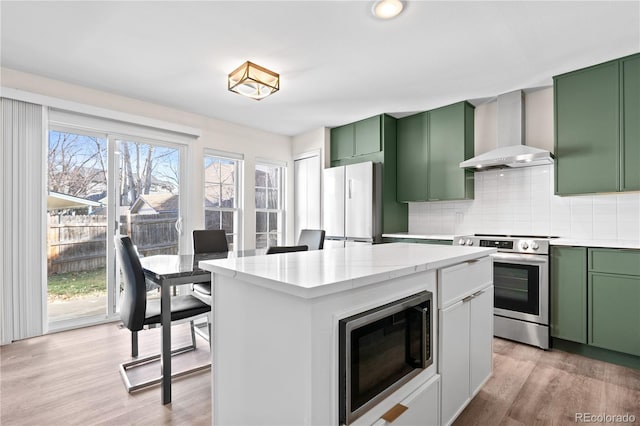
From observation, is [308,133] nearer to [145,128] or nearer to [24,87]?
[145,128]

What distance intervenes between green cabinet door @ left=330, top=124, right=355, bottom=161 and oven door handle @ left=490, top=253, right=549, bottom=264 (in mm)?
2330

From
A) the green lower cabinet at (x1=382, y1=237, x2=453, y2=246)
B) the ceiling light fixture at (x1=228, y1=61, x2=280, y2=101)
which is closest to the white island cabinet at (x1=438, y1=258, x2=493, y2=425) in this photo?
the green lower cabinet at (x1=382, y1=237, x2=453, y2=246)

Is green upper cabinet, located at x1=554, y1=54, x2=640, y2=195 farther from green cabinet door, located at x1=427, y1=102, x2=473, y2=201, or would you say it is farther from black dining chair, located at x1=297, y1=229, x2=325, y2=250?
black dining chair, located at x1=297, y1=229, x2=325, y2=250

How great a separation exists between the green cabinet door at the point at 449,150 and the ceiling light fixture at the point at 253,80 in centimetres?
211

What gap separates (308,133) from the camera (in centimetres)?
503

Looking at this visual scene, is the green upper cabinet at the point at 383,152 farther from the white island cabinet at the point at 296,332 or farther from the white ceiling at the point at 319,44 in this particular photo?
the white island cabinet at the point at 296,332

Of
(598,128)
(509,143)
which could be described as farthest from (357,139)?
(598,128)

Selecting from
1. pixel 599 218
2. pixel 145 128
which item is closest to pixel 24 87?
pixel 145 128

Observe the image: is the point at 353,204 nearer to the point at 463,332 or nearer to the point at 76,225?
the point at 463,332

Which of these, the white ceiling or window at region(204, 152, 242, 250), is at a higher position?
the white ceiling

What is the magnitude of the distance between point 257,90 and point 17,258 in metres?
2.65

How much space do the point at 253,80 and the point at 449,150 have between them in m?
2.42

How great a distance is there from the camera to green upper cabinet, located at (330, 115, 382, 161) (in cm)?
420

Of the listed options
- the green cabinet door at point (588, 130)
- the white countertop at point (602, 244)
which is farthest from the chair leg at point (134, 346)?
the green cabinet door at point (588, 130)
